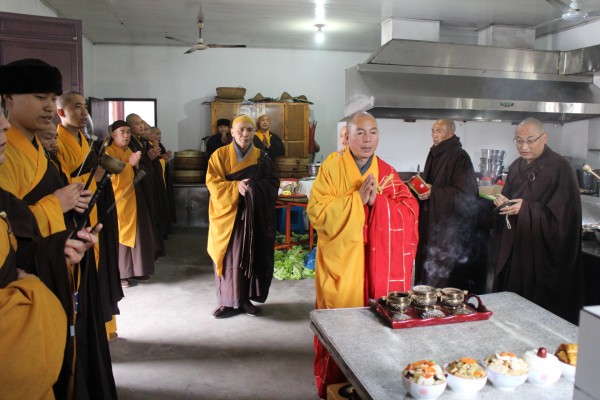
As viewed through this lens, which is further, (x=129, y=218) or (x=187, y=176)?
(x=187, y=176)

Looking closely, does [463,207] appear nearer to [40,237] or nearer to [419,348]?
[419,348]

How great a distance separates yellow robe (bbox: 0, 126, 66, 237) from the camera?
6.75 feet

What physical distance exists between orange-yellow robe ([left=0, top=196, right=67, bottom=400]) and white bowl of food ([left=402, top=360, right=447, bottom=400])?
1.12 meters

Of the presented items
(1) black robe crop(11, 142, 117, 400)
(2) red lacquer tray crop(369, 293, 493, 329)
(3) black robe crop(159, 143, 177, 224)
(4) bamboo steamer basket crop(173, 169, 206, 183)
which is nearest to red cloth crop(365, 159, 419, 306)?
(2) red lacquer tray crop(369, 293, 493, 329)

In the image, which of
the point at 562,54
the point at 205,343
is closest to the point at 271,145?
the point at 562,54

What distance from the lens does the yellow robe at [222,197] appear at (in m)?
4.18

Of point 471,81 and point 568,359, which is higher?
point 471,81

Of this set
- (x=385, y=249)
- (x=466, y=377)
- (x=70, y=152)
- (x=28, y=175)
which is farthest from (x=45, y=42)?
(x=466, y=377)

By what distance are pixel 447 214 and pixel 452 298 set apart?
2198mm

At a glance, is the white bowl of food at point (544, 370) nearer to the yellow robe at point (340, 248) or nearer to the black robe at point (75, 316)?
the yellow robe at point (340, 248)

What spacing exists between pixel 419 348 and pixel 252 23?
6.97 metres

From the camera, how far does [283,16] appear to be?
7.32 metres

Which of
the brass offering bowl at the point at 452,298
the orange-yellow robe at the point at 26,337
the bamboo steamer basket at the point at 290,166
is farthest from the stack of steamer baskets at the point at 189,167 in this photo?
the orange-yellow robe at the point at 26,337

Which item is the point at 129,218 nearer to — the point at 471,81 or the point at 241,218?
the point at 241,218
